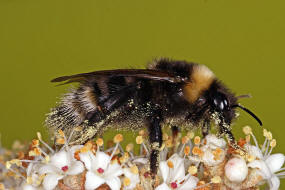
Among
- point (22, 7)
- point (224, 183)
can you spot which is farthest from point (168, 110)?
point (22, 7)

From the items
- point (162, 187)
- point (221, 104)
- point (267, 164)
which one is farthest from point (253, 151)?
point (162, 187)

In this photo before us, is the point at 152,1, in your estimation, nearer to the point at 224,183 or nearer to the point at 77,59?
the point at 77,59

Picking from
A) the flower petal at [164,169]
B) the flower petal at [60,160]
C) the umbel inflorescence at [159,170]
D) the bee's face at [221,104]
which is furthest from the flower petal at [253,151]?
the flower petal at [60,160]

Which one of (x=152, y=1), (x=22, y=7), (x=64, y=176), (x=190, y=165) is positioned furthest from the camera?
(x=22, y=7)

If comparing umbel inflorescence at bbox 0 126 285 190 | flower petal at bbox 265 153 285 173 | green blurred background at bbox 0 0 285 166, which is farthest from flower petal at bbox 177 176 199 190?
green blurred background at bbox 0 0 285 166

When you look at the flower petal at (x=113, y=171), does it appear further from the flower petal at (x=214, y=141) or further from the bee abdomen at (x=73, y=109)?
the flower petal at (x=214, y=141)
